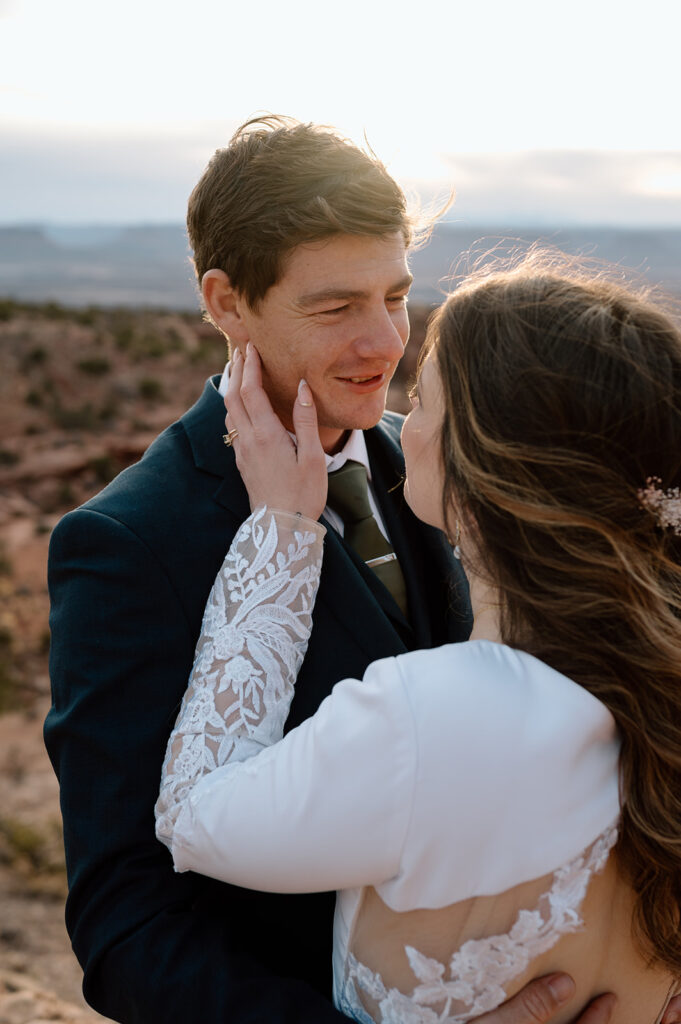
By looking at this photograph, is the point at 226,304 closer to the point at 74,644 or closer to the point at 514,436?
the point at 74,644

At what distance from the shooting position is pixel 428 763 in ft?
4.29

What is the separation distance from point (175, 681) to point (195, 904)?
502 millimetres

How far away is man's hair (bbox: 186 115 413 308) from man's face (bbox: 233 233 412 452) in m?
0.05

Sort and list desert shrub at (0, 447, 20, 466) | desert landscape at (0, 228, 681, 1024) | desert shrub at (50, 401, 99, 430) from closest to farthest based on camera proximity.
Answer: desert landscape at (0, 228, 681, 1024) < desert shrub at (0, 447, 20, 466) < desert shrub at (50, 401, 99, 430)

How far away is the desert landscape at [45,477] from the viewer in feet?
17.8

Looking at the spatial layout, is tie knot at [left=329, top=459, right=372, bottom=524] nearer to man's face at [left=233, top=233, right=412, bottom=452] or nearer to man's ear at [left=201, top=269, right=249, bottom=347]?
man's face at [left=233, top=233, right=412, bottom=452]

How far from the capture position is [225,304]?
8.37ft

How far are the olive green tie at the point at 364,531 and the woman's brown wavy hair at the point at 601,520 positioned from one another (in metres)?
1.00

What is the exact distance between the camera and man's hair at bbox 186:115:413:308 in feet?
7.57

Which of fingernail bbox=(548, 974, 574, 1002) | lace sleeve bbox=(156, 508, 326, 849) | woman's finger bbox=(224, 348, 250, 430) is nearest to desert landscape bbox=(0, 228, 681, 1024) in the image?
woman's finger bbox=(224, 348, 250, 430)

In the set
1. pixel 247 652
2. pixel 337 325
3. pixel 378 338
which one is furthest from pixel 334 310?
pixel 247 652

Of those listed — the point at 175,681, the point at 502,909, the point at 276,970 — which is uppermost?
the point at 175,681

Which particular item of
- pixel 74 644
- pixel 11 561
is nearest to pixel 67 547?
pixel 74 644

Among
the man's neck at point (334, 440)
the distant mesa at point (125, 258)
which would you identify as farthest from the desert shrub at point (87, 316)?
the distant mesa at point (125, 258)
